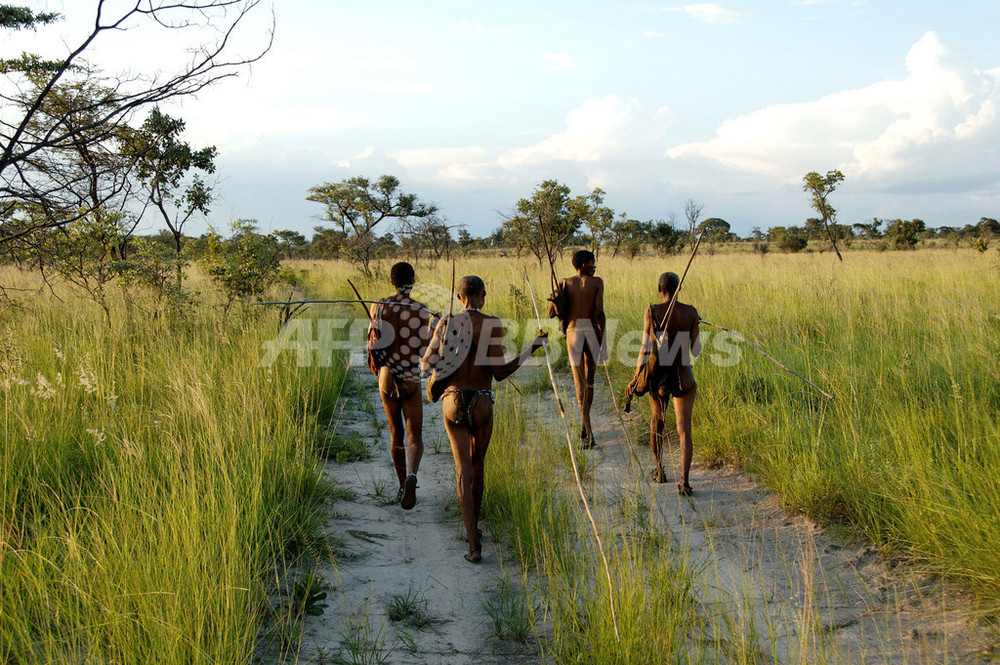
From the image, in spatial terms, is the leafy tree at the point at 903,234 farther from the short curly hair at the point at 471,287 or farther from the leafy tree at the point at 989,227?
the short curly hair at the point at 471,287

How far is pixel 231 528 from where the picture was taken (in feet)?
10.1

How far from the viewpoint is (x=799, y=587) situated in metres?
3.74

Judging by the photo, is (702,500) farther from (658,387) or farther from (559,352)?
(559,352)

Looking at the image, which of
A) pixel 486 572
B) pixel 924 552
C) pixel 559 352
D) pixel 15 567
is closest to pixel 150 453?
pixel 15 567

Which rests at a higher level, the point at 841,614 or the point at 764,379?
the point at 764,379

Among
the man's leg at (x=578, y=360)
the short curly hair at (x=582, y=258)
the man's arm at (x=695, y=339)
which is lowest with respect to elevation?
the man's leg at (x=578, y=360)

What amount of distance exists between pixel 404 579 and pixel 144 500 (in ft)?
5.10

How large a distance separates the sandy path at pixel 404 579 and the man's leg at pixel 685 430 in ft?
5.63

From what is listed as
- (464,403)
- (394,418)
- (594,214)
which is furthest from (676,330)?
(594,214)

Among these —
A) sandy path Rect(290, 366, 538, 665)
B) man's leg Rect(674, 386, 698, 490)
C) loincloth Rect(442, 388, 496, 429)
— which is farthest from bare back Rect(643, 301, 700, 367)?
sandy path Rect(290, 366, 538, 665)

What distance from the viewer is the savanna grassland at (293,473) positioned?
9.04 ft

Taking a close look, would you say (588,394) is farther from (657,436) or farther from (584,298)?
(657,436)

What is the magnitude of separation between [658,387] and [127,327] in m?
6.28

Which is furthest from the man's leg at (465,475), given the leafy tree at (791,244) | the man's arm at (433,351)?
the leafy tree at (791,244)
